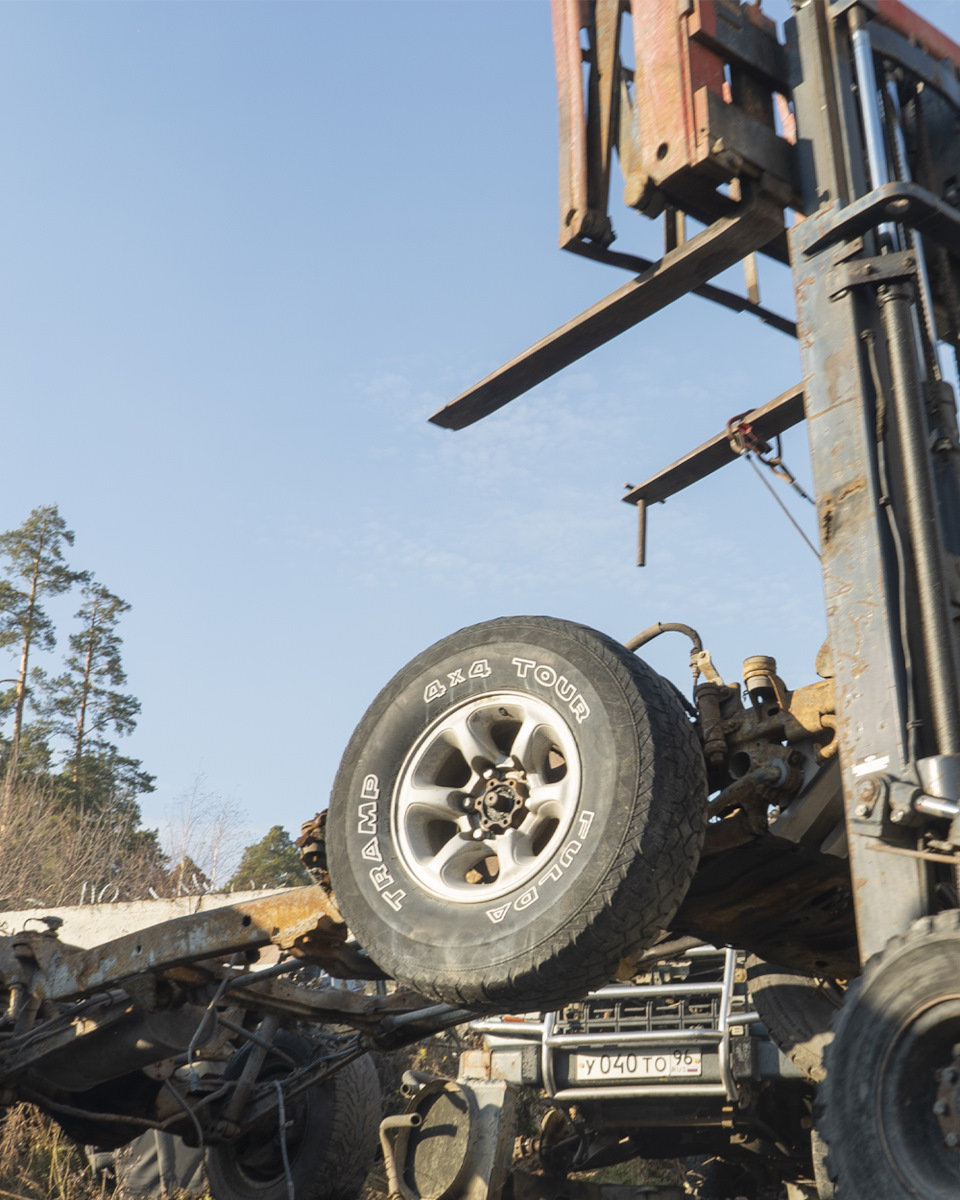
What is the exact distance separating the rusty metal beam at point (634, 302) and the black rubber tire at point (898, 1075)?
243 centimetres

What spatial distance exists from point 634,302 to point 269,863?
35.2m

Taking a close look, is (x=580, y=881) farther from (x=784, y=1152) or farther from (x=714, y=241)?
(x=784, y=1152)

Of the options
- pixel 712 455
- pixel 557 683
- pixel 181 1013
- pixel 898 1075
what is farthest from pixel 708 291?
pixel 181 1013

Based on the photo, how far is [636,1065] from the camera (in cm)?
683

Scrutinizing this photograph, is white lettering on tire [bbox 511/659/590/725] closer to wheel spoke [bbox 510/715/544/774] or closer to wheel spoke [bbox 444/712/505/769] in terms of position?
wheel spoke [bbox 510/715/544/774]

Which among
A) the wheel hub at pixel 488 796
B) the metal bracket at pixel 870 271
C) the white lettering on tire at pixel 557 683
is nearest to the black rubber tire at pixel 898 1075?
the wheel hub at pixel 488 796

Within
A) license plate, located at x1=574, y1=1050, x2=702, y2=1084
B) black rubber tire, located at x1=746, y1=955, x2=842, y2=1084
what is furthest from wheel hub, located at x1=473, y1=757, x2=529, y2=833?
license plate, located at x1=574, y1=1050, x2=702, y2=1084

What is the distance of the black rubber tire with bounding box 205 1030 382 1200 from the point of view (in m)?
6.99

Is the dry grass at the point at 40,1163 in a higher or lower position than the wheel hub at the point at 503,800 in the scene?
lower

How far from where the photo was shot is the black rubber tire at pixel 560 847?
347 centimetres

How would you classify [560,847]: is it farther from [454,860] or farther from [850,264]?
[850,264]

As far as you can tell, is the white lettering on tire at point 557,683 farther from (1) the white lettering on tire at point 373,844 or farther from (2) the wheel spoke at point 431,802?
(1) the white lettering on tire at point 373,844

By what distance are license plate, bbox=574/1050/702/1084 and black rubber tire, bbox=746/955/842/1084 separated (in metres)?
0.60

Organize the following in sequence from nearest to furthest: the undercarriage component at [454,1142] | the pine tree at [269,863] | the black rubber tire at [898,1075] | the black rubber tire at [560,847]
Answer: the black rubber tire at [898,1075] < the black rubber tire at [560,847] < the undercarriage component at [454,1142] < the pine tree at [269,863]
